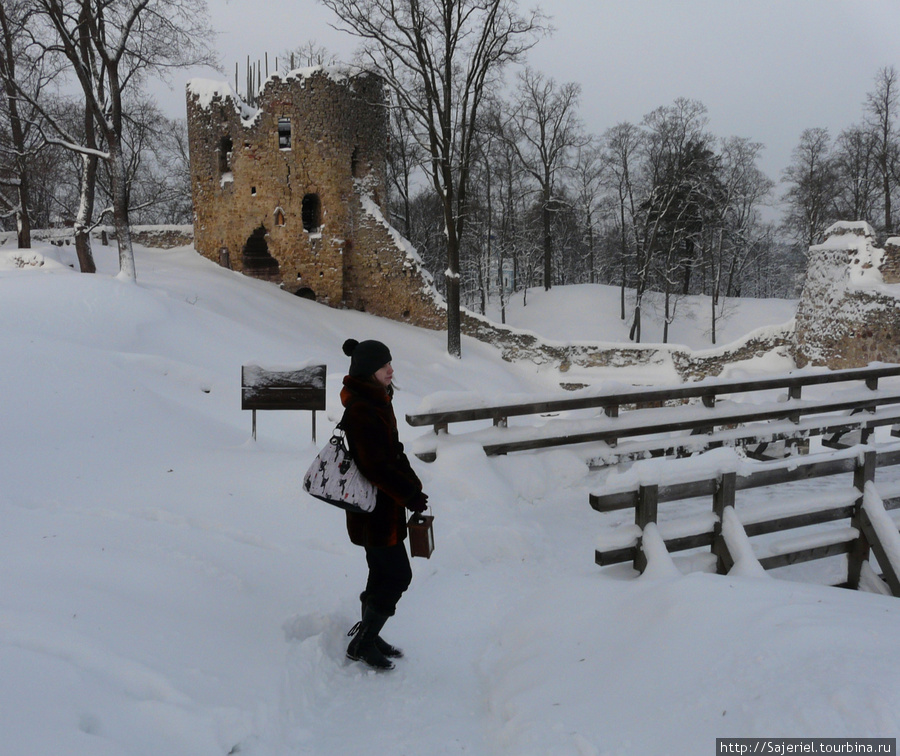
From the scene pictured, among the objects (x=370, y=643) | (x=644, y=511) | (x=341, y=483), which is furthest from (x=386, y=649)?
(x=644, y=511)

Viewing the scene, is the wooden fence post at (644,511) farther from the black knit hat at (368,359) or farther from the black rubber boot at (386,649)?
the black knit hat at (368,359)

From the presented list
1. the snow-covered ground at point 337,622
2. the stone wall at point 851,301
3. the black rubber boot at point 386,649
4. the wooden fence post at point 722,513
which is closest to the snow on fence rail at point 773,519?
the wooden fence post at point 722,513

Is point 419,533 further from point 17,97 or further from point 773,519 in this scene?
point 17,97

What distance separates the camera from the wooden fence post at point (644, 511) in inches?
163

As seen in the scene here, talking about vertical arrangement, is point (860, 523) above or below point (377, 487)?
below

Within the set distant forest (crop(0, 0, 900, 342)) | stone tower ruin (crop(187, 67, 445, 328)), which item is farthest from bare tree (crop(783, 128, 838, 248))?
stone tower ruin (crop(187, 67, 445, 328))

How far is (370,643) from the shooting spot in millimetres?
3623

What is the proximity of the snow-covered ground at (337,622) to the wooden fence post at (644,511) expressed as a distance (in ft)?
0.44

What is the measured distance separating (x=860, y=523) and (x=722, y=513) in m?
1.43

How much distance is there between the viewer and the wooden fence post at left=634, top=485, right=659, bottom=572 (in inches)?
163

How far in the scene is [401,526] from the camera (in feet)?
11.8

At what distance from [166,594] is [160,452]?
325 centimetres

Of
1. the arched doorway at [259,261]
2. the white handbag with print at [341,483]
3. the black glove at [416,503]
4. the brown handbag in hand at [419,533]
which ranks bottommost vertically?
the brown handbag in hand at [419,533]

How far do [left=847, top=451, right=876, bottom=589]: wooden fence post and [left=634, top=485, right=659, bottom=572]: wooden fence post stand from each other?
1.95 meters
